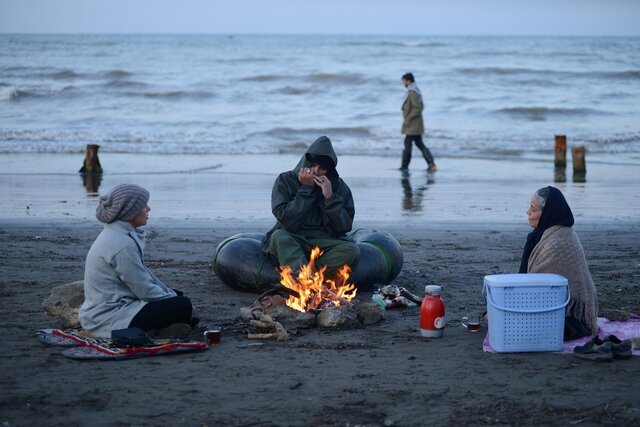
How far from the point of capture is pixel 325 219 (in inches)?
337

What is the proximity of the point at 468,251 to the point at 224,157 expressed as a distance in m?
13.1

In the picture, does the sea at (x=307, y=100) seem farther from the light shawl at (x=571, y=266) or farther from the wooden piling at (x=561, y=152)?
the light shawl at (x=571, y=266)

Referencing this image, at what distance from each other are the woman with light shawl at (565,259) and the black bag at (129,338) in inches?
122

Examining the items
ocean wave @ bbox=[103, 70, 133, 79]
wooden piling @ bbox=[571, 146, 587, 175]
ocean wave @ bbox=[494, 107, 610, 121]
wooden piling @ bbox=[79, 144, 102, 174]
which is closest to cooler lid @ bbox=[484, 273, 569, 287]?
wooden piling @ bbox=[571, 146, 587, 175]

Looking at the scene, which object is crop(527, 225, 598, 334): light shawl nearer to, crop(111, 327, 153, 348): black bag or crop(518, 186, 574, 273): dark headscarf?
crop(518, 186, 574, 273): dark headscarf

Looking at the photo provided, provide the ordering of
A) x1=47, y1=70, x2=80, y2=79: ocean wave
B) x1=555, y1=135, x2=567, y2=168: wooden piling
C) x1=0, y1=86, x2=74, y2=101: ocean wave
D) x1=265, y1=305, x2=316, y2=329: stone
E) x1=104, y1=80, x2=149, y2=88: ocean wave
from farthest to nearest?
x1=47, y1=70, x2=80, y2=79: ocean wave < x1=104, y1=80, x2=149, y2=88: ocean wave < x1=0, y1=86, x2=74, y2=101: ocean wave < x1=555, y1=135, x2=567, y2=168: wooden piling < x1=265, y1=305, x2=316, y2=329: stone

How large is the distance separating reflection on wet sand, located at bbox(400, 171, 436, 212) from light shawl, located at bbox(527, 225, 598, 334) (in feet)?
24.8

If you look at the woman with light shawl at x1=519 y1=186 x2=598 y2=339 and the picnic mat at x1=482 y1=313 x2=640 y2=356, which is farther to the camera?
the woman with light shawl at x1=519 y1=186 x2=598 y2=339

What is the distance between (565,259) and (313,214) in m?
2.61

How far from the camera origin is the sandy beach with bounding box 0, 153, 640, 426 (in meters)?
5.31

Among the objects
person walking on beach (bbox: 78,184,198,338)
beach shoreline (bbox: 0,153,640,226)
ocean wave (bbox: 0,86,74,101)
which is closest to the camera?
person walking on beach (bbox: 78,184,198,338)

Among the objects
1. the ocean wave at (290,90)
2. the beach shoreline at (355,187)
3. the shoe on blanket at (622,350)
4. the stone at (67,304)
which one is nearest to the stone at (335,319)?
the stone at (67,304)

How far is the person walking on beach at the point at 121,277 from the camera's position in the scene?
6648 mm

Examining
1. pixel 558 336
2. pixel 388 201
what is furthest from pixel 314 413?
pixel 388 201
